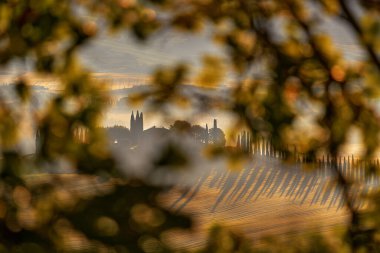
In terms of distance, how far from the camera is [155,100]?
7.91 ft

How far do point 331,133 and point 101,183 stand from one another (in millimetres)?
1642

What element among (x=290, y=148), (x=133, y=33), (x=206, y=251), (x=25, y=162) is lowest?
(x=206, y=251)

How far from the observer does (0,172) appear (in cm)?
112

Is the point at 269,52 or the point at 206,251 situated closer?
the point at 206,251

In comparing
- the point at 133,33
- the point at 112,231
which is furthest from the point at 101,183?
the point at 133,33

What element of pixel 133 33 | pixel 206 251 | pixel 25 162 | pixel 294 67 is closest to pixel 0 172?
pixel 25 162

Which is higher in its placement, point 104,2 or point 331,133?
point 104,2

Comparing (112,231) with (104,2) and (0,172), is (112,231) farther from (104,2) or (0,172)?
(104,2)

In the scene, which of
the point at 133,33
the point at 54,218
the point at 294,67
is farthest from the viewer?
the point at 294,67

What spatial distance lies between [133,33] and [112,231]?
95cm

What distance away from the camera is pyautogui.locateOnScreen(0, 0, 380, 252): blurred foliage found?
1.02 m

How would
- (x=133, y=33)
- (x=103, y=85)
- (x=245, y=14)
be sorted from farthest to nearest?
(x=245, y=14) < (x=133, y=33) < (x=103, y=85)

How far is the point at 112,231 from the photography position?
3.29ft

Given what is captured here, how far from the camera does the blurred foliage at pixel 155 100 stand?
1.02 metres
